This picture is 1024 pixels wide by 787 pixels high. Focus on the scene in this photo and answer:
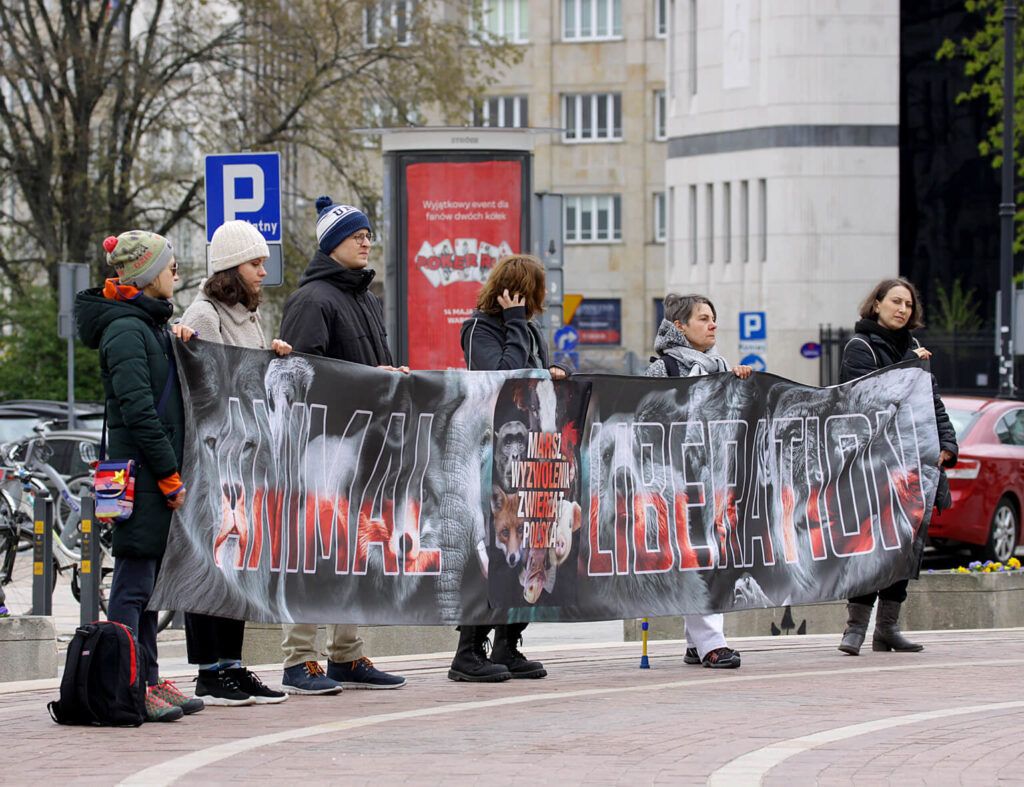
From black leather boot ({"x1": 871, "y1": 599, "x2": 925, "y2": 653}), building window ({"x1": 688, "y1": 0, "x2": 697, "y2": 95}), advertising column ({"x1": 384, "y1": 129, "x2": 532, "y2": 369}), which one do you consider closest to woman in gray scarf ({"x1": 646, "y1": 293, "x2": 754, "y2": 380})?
black leather boot ({"x1": 871, "y1": 599, "x2": 925, "y2": 653})

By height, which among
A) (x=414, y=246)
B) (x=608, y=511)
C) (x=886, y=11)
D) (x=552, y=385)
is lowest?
(x=608, y=511)

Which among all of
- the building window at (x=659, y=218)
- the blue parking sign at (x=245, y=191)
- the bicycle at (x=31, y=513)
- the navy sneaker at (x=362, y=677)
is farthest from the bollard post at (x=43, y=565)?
the building window at (x=659, y=218)

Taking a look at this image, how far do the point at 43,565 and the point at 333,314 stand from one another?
3.36 metres

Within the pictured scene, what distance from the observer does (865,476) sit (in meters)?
10.6

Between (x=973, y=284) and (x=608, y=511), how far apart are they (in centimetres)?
4492

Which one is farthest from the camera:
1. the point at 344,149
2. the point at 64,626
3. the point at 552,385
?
the point at 344,149

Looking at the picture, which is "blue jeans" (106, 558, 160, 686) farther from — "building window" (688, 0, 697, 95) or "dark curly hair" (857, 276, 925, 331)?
"building window" (688, 0, 697, 95)

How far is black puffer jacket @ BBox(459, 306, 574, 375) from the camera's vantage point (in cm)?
923

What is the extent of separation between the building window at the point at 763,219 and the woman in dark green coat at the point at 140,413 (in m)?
43.2

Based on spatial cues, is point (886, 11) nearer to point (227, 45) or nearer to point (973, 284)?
point (973, 284)

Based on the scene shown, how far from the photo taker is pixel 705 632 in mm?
9711

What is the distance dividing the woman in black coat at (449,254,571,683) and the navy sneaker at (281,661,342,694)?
0.73 m

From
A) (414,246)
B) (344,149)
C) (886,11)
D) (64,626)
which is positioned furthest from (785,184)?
(64,626)

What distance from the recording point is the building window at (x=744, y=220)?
51062mm
